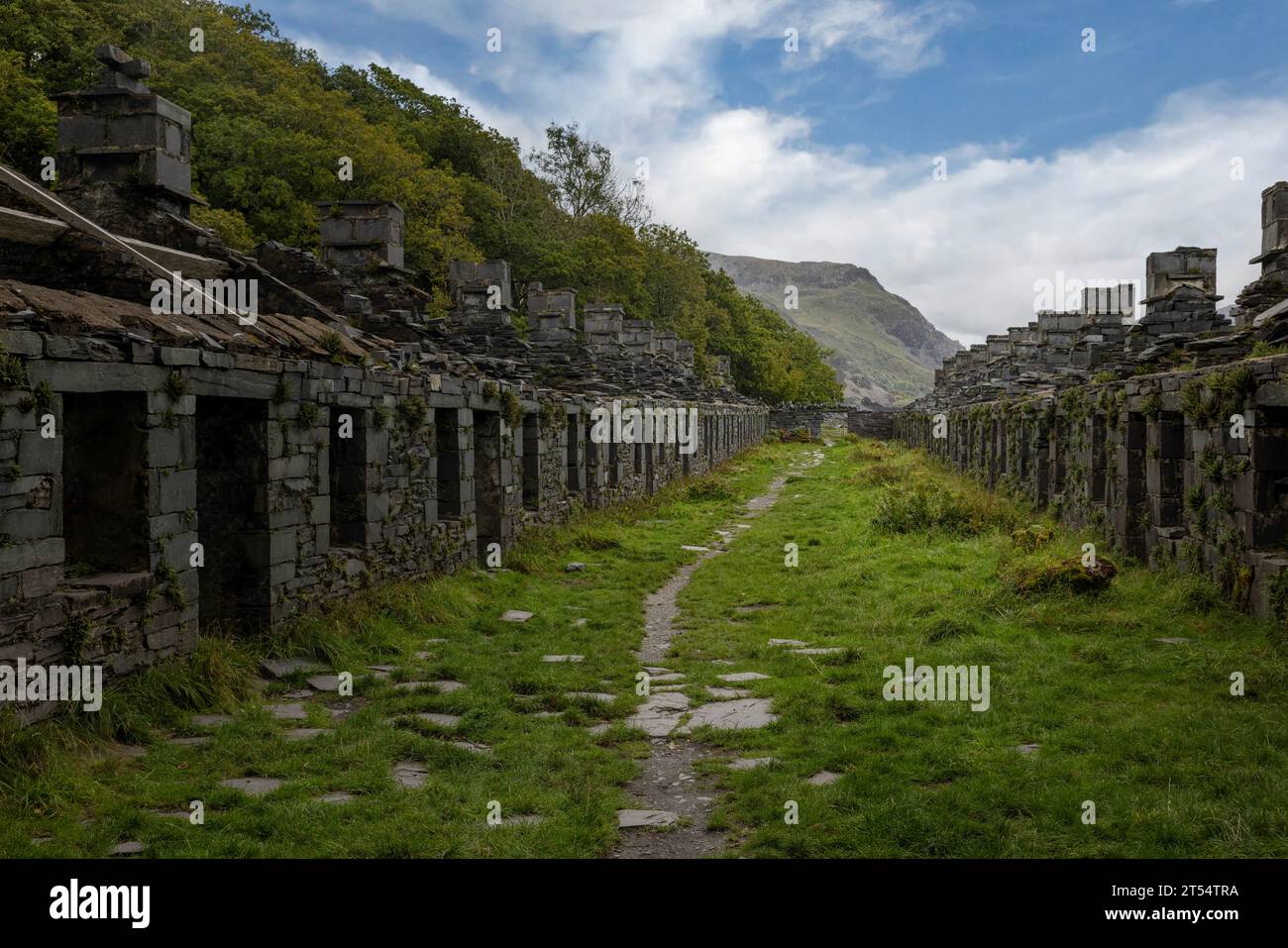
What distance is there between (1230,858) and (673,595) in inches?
345

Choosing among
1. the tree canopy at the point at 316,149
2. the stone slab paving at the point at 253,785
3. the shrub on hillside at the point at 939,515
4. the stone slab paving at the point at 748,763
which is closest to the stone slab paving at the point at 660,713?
the stone slab paving at the point at 748,763

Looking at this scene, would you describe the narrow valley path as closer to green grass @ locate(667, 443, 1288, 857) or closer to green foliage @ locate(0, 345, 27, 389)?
green grass @ locate(667, 443, 1288, 857)

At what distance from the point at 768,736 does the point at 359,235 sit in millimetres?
12806

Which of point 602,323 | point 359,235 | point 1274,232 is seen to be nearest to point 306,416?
point 359,235

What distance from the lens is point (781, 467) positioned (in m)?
40.2

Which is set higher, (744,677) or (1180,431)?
(1180,431)

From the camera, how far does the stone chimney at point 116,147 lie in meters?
11.1

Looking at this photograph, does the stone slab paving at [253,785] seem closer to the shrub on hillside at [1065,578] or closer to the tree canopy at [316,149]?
the shrub on hillside at [1065,578]

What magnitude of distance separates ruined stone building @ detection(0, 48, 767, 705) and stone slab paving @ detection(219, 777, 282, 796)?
1660mm

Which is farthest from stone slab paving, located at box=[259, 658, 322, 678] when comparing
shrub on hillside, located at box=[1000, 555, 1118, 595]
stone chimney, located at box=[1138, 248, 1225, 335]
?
stone chimney, located at box=[1138, 248, 1225, 335]

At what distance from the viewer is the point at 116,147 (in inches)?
441

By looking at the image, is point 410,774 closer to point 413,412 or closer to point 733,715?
point 733,715

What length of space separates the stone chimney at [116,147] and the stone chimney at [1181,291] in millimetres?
17907

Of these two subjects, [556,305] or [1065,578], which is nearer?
[1065,578]
